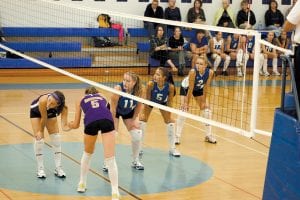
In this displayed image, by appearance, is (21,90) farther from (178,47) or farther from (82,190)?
(82,190)

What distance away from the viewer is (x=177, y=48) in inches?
775

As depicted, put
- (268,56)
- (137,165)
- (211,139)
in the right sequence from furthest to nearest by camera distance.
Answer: (268,56) < (211,139) < (137,165)

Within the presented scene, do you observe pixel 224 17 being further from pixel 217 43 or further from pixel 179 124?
pixel 179 124

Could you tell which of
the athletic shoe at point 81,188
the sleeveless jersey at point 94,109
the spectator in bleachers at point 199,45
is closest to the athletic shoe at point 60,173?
the athletic shoe at point 81,188

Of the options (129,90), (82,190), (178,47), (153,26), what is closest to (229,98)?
(178,47)

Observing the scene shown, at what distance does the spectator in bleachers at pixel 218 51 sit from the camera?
20500mm

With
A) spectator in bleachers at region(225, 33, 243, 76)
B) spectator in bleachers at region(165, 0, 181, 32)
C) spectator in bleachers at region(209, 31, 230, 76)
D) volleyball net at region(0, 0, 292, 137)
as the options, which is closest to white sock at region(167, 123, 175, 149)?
volleyball net at region(0, 0, 292, 137)

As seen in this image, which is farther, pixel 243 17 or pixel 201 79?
pixel 243 17

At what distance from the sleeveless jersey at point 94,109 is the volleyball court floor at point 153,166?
119cm

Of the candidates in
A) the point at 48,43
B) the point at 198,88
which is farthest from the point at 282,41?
the point at 198,88

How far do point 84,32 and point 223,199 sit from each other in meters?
12.7

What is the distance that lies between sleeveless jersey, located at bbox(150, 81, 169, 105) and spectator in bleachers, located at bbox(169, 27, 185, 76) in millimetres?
8109

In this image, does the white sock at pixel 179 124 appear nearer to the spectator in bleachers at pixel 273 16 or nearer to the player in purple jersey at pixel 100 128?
the player in purple jersey at pixel 100 128

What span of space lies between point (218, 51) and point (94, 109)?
1223cm
